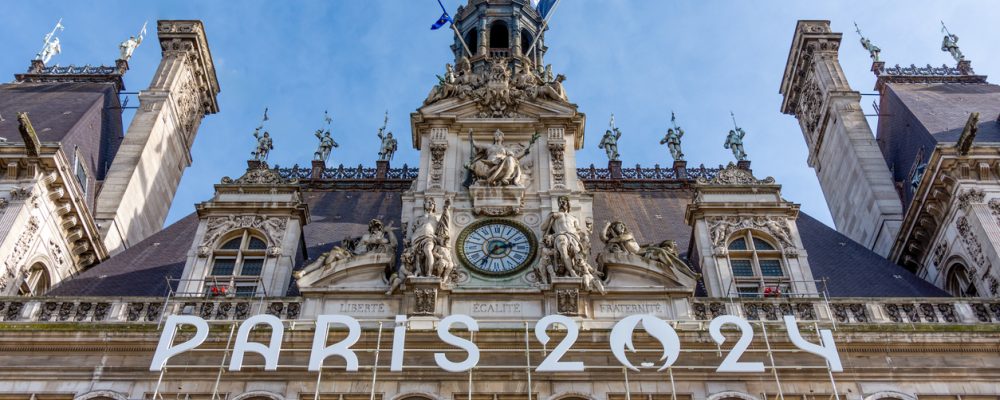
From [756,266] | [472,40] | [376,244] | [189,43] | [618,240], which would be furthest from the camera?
[472,40]

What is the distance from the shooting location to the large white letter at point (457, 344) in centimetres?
1809

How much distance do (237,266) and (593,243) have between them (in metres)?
8.73

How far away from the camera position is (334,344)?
62.0ft

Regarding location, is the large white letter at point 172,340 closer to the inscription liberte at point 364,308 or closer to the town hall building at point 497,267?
the town hall building at point 497,267

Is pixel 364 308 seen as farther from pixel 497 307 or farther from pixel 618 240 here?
pixel 618 240

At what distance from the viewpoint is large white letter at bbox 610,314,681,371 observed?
1808 centimetres

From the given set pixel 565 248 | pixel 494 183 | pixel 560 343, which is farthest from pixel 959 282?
pixel 494 183

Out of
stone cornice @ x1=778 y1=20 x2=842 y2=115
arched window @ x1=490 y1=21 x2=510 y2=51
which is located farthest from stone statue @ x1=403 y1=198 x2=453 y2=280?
stone cornice @ x1=778 y1=20 x2=842 y2=115

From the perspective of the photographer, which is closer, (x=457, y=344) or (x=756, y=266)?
(x=457, y=344)

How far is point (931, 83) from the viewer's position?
34.6m

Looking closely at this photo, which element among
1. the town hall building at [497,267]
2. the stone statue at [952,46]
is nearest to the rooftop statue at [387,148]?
the town hall building at [497,267]

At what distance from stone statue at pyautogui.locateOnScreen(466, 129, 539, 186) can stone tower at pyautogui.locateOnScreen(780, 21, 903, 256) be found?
1134 centimetres

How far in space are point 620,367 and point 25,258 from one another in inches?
551

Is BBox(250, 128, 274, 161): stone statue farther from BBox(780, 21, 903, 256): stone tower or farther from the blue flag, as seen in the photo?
BBox(780, 21, 903, 256): stone tower
